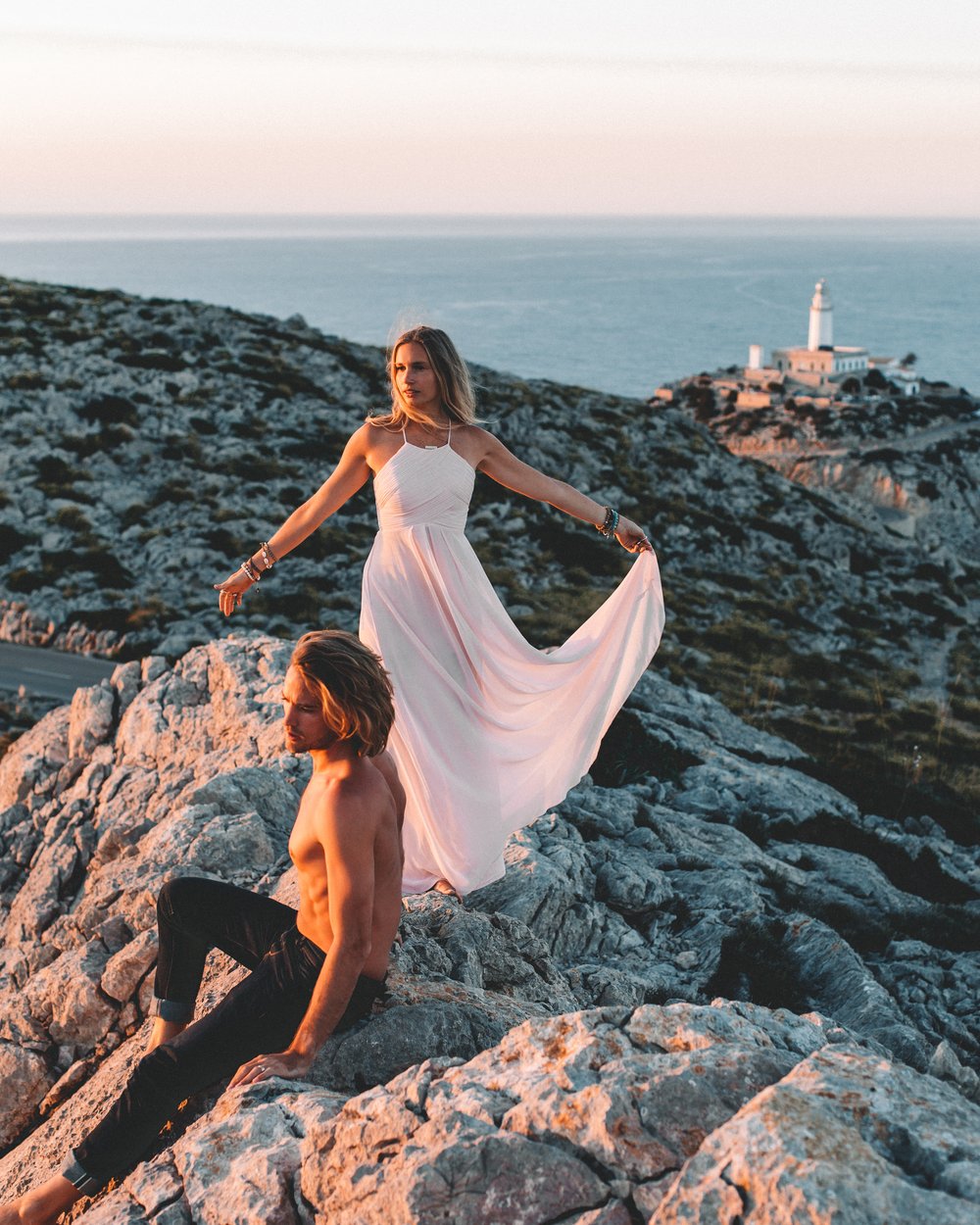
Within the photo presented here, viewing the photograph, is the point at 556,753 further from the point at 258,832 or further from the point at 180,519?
the point at 180,519

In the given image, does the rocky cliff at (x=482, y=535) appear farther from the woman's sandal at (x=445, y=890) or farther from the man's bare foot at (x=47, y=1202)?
the man's bare foot at (x=47, y=1202)

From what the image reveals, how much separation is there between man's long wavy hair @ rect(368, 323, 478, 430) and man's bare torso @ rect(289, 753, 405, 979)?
96.7 inches

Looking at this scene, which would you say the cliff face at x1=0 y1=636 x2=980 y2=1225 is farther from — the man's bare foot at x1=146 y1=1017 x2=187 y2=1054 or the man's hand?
the man's bare foot at x1=146 y1=1017 x2=187 y2=1054

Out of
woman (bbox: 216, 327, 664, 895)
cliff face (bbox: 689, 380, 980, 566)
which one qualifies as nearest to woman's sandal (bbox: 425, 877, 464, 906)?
woman (bbox: 216, 327, 664, 895)

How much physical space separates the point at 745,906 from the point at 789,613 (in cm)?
2446

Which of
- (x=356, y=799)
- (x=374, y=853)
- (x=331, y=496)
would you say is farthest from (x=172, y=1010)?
(x=331, y=496)

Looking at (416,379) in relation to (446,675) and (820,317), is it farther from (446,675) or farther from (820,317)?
(820,317)

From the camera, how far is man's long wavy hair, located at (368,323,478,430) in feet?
20.2

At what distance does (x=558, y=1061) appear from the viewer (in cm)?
369

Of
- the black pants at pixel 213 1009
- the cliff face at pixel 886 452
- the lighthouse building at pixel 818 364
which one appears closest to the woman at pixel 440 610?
the black pants at pixel 213 1009

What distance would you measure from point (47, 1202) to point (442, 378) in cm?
430

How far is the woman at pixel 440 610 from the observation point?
6.38 m

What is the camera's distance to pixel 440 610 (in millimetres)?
6602

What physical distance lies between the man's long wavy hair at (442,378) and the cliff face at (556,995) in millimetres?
2728
